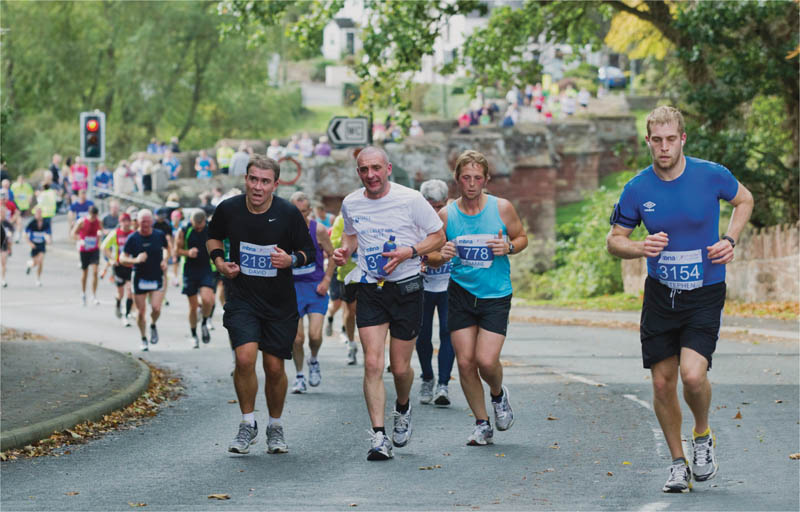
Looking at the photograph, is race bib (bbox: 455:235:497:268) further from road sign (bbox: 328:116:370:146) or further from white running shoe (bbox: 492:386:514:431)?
road sign (bbox: 328:116:370:146)

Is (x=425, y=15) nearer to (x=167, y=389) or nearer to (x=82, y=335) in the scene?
(x=82, y=335)

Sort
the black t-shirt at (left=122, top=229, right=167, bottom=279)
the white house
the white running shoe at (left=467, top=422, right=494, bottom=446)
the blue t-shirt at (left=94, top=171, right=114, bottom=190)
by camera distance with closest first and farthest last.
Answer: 1. the white running shoe at (left=467, top=422, right=494, bottom=446)
2. the black t-shirt at (left=122, top=229, right=167, bottom=279)
3. the blue t-shirt at (left=94, top=171, right=114, bottom=190)
4. the white house

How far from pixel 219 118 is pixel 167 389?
1959 inches

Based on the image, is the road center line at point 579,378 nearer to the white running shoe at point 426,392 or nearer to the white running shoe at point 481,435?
the white running shoe at point 426,392

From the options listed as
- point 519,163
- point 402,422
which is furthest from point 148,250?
point 519,163

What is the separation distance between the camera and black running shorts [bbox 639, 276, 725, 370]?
26.4ft

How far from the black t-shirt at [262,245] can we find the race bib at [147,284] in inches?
377

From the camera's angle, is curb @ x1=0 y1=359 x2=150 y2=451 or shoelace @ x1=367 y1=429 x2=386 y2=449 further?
curb @ x1=0 y1=359 x2=150 y2=451

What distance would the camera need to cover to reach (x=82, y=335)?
22016 mm

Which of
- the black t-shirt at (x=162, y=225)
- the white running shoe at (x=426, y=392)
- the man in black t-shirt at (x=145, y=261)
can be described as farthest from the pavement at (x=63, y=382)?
the black t-shirt at (x=162, y=225)

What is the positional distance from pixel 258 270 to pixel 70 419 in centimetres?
277

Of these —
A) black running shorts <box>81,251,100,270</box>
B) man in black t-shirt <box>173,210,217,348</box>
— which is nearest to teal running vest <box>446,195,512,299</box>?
man in black t-shirt <box>173,210,217,348</box>

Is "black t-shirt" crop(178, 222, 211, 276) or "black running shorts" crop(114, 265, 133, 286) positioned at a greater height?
"black t-shirt" crop(178, 222, 211, 276)

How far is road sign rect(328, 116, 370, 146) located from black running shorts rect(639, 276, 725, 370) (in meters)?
13.8
